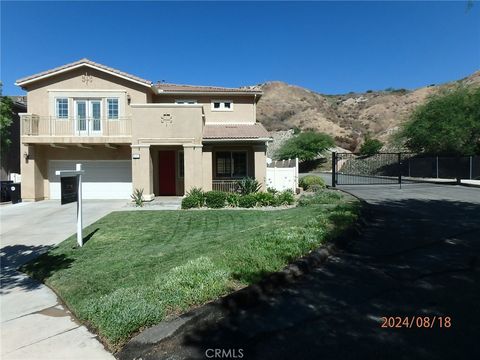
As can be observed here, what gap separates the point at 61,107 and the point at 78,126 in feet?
5.15

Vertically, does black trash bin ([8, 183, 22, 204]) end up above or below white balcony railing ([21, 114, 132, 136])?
below

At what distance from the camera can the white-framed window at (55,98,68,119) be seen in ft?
61.2

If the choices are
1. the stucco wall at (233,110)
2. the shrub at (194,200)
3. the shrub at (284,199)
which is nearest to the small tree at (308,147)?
the stucco wall at (233,110)

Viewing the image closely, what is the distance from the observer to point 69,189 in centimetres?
851

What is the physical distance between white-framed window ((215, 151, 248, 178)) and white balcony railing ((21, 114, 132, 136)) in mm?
5063

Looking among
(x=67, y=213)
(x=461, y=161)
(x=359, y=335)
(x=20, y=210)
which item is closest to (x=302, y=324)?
(x=359, y=335)

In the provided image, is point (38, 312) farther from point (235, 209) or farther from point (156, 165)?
point (156, 165)

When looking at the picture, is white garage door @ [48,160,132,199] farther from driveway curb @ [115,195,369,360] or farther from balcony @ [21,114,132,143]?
driveway curb @ [115,195,369,360]

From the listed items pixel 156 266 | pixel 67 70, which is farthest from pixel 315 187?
pixel 67 70

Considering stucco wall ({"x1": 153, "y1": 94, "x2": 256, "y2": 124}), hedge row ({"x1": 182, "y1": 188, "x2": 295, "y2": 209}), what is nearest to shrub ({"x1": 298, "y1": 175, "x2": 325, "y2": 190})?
hedge row ({"x1": 182, "y1": 188, "x2": 295, "y2": 209})

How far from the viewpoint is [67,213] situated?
14156 millimetres

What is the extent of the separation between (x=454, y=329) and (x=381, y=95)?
88.6 metres

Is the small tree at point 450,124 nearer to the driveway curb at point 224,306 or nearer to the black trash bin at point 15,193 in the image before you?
the driveway curb at point 224,306
